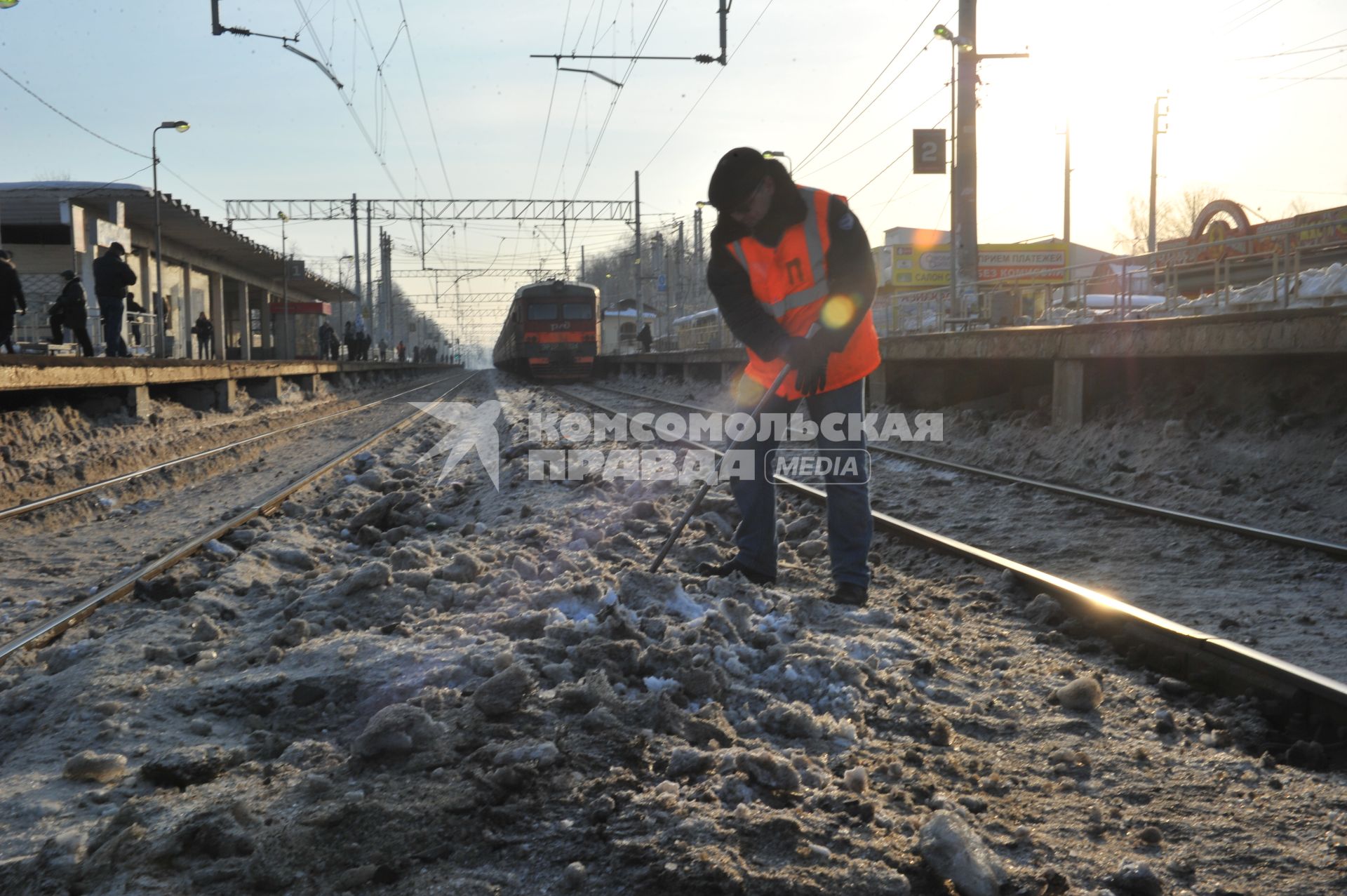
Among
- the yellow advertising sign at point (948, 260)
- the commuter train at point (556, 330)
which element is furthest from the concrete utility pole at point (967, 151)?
the yellow advertising sign at point (948, 260)

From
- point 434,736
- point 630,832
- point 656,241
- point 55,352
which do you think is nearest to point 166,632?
point 434,736

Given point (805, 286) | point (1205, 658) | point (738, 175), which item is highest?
point (738, 175)

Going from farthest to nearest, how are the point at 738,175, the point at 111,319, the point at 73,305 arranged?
the point at 111,319
the point at 73,305
the point at 738,175

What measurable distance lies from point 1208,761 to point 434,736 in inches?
86.4

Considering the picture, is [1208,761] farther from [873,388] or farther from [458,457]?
[873,388]

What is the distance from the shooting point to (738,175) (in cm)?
409

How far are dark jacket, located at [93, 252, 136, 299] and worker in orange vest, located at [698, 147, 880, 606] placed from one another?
15.4 m

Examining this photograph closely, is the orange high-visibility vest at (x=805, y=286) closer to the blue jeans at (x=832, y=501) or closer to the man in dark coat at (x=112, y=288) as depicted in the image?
the blue jeans at (x=832, y=501)

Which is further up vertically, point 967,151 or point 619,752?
point 967,151

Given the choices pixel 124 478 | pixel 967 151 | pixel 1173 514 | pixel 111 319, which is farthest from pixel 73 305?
pixel 1173 514

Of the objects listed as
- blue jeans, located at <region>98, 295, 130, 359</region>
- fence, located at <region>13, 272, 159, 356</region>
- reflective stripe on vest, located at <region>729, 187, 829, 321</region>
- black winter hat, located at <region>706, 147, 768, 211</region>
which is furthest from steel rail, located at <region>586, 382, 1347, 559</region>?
fence, located at <region>13, 272, 159, 356</region>

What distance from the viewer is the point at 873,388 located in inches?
687

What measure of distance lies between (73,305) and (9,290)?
2611mm

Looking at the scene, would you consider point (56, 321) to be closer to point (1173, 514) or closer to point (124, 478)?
point (124, 478)
